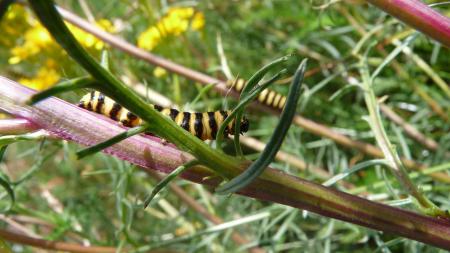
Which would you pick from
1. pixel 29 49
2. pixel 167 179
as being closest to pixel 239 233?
pixel 29 49

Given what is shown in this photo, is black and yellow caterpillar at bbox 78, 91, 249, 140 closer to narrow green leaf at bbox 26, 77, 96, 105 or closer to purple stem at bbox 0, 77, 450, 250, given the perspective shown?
purple stem at bbox 0, 77, 450, 250

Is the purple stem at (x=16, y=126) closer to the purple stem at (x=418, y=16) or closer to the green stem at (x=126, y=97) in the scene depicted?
the green stem at (x=126, y=97)

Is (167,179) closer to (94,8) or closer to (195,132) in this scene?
(195,132)

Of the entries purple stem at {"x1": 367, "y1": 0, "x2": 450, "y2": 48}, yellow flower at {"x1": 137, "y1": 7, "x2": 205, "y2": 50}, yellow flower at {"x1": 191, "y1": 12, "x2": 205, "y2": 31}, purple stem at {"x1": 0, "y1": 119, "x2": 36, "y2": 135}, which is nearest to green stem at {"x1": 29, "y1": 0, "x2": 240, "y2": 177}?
purple stem at {"x1": 0, "y1": 119, "x2": 36, "y2": 135}

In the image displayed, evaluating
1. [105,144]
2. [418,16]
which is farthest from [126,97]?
[418,16]

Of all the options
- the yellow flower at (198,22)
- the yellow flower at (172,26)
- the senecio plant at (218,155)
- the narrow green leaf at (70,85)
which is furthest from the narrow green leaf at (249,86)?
the yellow flower at (198,22)
